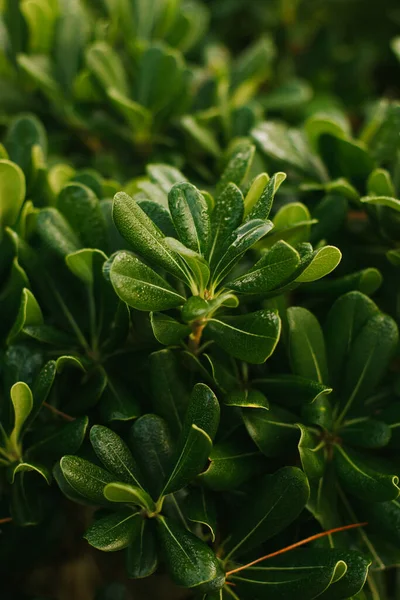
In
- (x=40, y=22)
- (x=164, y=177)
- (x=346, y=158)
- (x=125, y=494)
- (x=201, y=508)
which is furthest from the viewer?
(x=40, y=22)

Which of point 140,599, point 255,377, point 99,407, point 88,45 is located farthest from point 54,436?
point 88,45

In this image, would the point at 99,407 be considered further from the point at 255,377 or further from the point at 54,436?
the point at 255,377

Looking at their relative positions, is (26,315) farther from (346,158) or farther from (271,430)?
(346,158)

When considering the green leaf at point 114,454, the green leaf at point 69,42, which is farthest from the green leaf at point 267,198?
the green leaf at point 69,42

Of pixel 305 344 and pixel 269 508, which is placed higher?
pixel 305 344

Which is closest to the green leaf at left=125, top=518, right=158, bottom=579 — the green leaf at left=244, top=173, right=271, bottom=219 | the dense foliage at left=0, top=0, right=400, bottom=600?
the dense foliage at left=0, top=0, right=400, bottom=600

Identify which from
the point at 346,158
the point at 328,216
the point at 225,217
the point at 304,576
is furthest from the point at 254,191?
the point at 304,576
